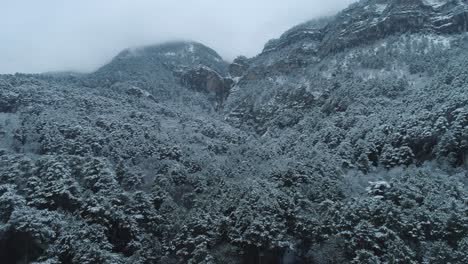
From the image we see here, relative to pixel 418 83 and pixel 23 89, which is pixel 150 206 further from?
pixel 418 83

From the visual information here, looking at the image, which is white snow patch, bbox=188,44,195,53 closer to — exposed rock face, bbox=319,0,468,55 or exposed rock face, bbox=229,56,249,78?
exposed rock face, bbox=229,56,249,78

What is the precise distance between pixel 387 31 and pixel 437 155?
220 feet

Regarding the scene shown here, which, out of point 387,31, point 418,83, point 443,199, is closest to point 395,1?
point 387,31

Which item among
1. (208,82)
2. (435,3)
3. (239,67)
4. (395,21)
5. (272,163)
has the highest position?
(435,3)

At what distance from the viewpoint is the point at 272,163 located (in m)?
71.4

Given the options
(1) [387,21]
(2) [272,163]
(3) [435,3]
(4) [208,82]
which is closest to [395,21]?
(1) [387,21]

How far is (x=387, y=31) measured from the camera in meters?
121

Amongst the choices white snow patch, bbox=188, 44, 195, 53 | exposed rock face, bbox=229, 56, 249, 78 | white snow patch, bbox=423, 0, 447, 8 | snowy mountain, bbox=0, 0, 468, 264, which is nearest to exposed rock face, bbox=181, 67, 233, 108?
exposed rock face, bbox=229, 56, 249, 78

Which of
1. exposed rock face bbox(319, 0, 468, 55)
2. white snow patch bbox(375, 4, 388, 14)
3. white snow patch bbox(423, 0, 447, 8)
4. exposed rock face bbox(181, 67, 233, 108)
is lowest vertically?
exposed rock face bbox(181, 67, 233, 108)

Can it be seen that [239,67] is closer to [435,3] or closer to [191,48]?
[191,48]

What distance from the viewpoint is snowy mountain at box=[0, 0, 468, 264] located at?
46.6 m

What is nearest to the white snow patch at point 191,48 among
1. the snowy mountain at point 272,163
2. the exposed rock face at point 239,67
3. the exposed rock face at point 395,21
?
the exposed rock face at point 239,67

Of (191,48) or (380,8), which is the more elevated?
→ (380,8)

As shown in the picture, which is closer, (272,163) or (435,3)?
(272,163)
